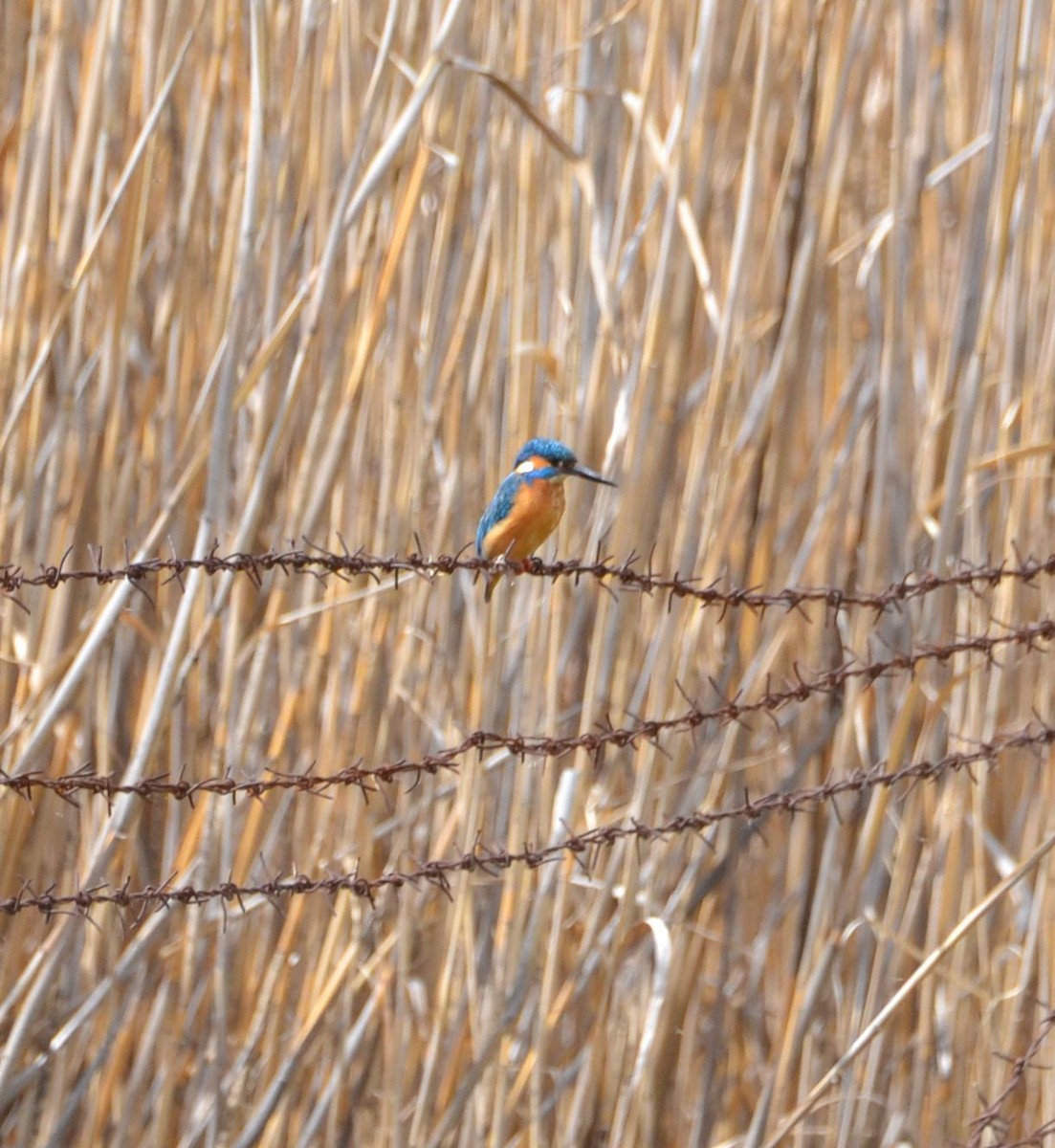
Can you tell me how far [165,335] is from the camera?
8.05ft

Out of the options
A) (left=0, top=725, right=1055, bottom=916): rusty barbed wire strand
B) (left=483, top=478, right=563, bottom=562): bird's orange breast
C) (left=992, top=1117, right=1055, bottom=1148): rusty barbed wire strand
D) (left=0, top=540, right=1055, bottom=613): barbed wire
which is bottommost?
(left=992, top=1117, right=1055, bottom=1148): rusty barbed wire strand

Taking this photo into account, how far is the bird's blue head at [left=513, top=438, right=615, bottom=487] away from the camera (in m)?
2.12

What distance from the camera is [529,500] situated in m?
2.21

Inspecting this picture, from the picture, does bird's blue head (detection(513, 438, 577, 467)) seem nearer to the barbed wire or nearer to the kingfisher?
the kingfisher

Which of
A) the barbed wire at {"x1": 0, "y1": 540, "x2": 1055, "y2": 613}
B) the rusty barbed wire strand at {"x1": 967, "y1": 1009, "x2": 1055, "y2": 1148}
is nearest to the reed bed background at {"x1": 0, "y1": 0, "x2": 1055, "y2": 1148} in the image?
the rusty barbed wire strand at {"x1": 967, "y1": 1009, "x2": 1055, "y2": 1148}

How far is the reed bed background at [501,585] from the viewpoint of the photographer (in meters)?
2.22

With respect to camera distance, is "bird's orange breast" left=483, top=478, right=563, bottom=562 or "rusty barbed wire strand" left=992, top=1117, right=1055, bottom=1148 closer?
"rusty barbed wire strand" left=992, top=1117, right=1055, bottom=1148

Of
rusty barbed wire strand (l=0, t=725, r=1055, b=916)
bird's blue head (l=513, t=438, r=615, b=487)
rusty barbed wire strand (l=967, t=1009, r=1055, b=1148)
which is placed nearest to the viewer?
rusty barbed wire strand (l=0, t=725, r=1055, b=916)

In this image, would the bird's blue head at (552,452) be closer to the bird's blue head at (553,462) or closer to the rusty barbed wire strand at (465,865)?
the bird's blue head at (553,462)

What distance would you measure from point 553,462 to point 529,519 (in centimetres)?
12

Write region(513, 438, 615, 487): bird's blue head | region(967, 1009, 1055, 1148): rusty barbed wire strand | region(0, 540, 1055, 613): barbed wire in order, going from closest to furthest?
1. region(0, 540, 1055, 613): barbed wire
2. region(967, 1009, 1055, 1148): rusty barbed wire strand
3. region(513, 438, 615, 487): bird's blue head

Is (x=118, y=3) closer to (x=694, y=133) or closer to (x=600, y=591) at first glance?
(x=694, y=133)

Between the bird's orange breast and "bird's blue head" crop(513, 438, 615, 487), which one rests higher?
"bird's blue head" crop(513, 438, 615, 487)

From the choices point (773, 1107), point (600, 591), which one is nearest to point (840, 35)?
point (600, 591)
